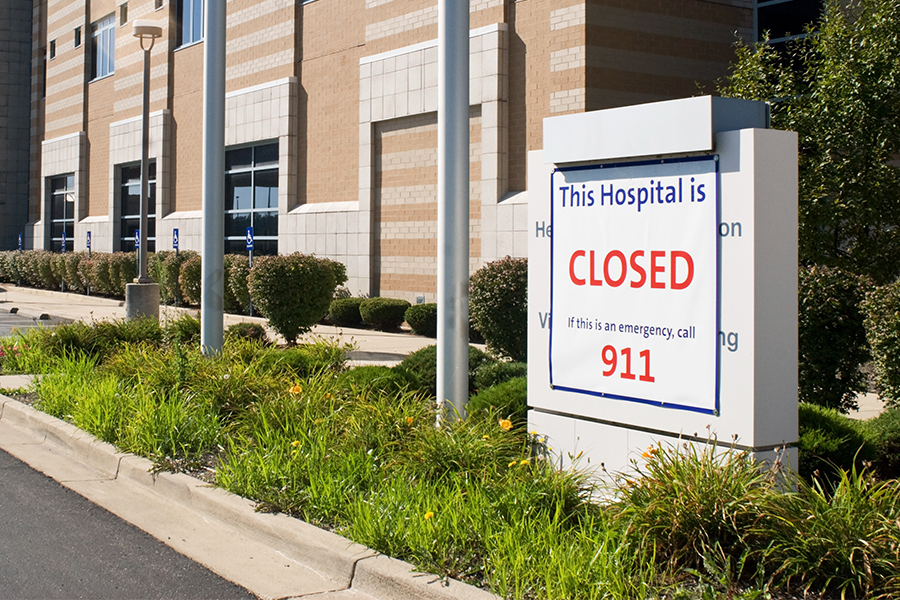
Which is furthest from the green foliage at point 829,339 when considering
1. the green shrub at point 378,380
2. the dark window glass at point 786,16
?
the dark window glass at point 786,16

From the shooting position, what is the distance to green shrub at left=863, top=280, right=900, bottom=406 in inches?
308

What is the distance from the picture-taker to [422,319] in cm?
2050

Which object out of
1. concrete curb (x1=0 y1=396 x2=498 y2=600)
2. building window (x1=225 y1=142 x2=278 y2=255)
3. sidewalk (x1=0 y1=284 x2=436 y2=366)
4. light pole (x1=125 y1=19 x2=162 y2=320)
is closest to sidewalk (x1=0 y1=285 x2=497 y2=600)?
concrete curb (x1=0 y1=396 x2=498 y2=600)

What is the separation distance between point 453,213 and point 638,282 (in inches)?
76.7

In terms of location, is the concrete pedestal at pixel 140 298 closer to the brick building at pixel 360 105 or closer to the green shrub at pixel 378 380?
the brick building at pixel 360 105

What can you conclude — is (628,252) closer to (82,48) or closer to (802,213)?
(802,213)

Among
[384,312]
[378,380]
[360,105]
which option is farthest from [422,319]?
[378,380]

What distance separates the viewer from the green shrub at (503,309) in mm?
13312

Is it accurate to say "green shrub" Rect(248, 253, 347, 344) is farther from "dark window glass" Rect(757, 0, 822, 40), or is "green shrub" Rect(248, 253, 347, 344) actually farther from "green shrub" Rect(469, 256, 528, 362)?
"dark window glass" Rect(757, 0, 822, 40)

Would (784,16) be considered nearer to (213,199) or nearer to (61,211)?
(213,199)

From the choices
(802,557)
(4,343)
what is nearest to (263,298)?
(4,343)

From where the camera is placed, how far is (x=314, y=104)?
26328 millimetres

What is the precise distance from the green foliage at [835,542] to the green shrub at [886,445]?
2.25 meters

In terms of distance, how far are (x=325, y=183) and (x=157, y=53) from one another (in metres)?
12.5
